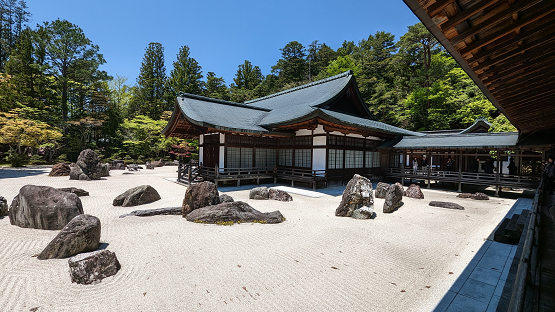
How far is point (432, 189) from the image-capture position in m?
14.1

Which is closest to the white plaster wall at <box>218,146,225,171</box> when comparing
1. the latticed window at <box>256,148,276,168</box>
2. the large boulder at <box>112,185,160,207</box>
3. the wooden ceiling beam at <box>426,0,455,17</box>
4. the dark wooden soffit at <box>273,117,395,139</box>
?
the latticed window at <box>256,148,276,168</box>

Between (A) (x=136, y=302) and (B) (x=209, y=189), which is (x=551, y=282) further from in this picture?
(B) (x=209, y=189)

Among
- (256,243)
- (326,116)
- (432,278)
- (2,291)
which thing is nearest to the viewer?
(2,291)

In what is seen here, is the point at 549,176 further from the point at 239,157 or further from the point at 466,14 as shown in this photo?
the point at 239,157

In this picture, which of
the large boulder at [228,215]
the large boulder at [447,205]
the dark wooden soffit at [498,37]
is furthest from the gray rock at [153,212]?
the large boulder at [447,205]

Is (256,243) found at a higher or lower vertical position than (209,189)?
lower

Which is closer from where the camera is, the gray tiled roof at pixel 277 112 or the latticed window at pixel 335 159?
the gray tiled roof at pixel 277 112

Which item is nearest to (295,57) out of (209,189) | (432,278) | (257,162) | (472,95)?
(472,95)

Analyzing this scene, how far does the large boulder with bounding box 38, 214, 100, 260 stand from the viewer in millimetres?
4156

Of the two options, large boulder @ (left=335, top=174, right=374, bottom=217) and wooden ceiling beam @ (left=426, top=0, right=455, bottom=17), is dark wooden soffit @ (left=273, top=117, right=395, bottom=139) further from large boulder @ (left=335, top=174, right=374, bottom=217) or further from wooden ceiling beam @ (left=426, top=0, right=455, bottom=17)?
wooden ceiling beam @ (left=426, top=0, right=455, bottom=17)

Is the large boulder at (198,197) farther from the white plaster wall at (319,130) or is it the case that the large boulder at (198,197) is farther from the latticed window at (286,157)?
the latticed window at (286,157)

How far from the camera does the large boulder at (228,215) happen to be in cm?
668

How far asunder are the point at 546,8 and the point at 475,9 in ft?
2.10

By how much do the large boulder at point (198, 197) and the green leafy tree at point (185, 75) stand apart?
3473 centimetres
